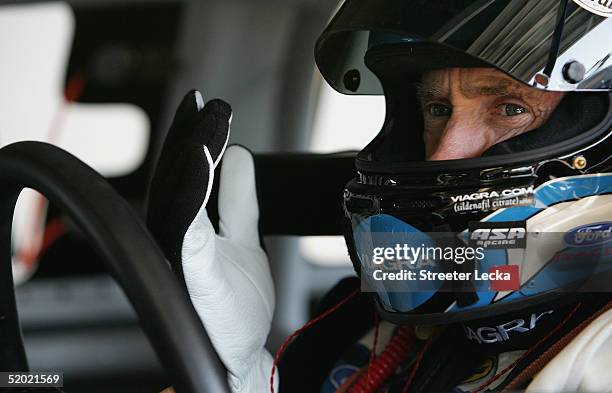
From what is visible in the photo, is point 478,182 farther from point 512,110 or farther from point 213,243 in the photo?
point 213,243

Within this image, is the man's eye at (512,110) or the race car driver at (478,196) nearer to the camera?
the race car driver at (478,196)

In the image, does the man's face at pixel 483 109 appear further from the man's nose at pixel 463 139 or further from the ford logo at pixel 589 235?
the ford logo at pixel 589 235

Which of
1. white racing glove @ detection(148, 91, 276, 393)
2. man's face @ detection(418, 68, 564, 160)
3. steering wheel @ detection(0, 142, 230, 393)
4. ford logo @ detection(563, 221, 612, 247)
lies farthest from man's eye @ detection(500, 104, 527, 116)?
steering wheel @ detection(0, 142, 230, 393)

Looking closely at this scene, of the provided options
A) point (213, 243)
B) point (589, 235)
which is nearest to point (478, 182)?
point (589, 235)

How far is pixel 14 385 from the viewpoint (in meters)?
0.93

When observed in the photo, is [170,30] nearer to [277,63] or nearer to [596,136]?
[277,63]

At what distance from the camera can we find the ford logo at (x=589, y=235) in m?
1.01

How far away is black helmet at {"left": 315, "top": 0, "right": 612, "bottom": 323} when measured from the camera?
3.27ft

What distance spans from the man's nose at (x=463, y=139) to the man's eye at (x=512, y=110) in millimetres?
32

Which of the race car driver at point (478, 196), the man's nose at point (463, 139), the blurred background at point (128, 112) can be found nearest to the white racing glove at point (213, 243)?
the race car driver at point (478, 196)

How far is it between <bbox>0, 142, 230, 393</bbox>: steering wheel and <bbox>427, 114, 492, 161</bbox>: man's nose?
0.45 meters

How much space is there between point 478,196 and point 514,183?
4cm

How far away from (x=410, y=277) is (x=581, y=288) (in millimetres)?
204

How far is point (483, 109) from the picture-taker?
1.12 m
